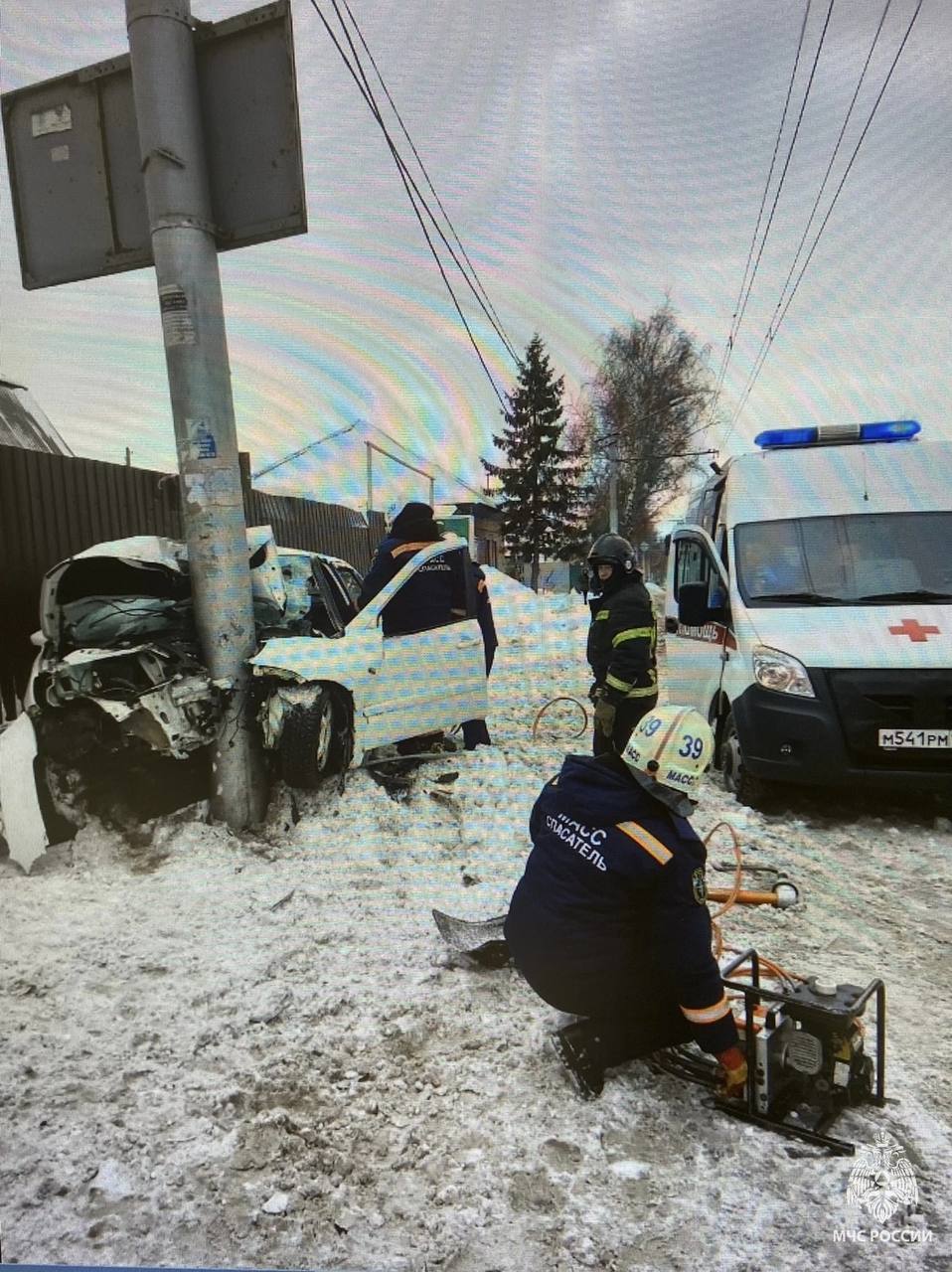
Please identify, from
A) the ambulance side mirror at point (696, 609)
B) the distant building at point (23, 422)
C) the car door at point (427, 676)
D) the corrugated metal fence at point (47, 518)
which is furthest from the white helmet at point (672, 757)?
the distant building at point (23, 422)

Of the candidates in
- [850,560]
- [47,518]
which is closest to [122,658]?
[47,518]

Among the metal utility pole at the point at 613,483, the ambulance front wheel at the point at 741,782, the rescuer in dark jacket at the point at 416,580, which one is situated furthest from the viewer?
the metal utility pole at the point at 613,483

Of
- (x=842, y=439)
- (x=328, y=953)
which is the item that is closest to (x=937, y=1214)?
(x=328, y=953)

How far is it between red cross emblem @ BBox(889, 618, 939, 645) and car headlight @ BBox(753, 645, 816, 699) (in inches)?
23.6

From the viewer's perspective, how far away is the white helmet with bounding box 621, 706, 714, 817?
89.2 inches

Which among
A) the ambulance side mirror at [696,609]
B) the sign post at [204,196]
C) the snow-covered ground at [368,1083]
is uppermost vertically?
the sign post at [204,196]

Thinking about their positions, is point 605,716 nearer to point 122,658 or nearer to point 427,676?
point 427,676

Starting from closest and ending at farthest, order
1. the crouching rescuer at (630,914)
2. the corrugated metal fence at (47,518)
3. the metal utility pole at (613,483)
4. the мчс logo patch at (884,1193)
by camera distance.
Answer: the мчс logo patch at (884,1193), the crouching rescuer at (630,914), the corrugated metal fence at (47,518), the metal utility pole at (613,483)

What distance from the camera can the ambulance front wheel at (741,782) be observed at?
193 inches

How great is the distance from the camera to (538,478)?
121 feet

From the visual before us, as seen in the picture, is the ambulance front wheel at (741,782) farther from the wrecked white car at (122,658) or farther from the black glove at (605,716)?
the wrecked white car at (122,658)

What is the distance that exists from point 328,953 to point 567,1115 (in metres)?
1.31

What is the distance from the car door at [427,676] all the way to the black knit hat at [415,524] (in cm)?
18

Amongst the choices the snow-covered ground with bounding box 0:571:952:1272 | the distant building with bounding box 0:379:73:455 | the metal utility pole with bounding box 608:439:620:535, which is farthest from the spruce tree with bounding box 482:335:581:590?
the snow-covered ground with bounding box 0:571:952:1272
